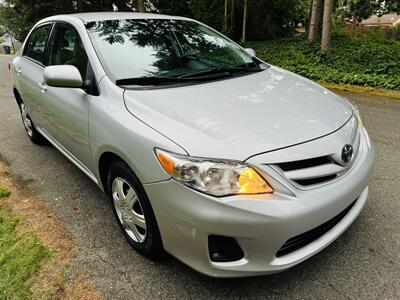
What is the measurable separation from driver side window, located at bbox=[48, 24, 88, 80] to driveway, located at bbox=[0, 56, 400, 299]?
1.18 meters

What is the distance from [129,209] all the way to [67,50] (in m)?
1.70

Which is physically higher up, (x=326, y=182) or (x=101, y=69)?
(x=101, y=69)

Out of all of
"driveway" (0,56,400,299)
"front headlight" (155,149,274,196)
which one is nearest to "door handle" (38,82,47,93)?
"driveway" (0,56,400,299)

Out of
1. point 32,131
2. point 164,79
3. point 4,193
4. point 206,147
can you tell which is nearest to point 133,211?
point 206,147

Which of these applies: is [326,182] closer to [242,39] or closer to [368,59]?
[368,59]

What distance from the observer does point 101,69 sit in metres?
2.67

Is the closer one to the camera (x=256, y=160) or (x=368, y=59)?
(x=256, y=160)

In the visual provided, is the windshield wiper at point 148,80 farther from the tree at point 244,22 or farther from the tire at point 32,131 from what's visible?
the tree at point 244,22

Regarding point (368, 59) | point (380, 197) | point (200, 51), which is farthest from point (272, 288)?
point (368, 59)

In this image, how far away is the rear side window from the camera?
149 inches

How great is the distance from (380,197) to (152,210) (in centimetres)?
207

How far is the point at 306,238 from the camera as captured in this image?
2.04 metres

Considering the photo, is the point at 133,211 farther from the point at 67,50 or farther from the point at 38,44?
the point at 38,44

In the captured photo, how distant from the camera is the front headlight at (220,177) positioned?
1865 millimetres
